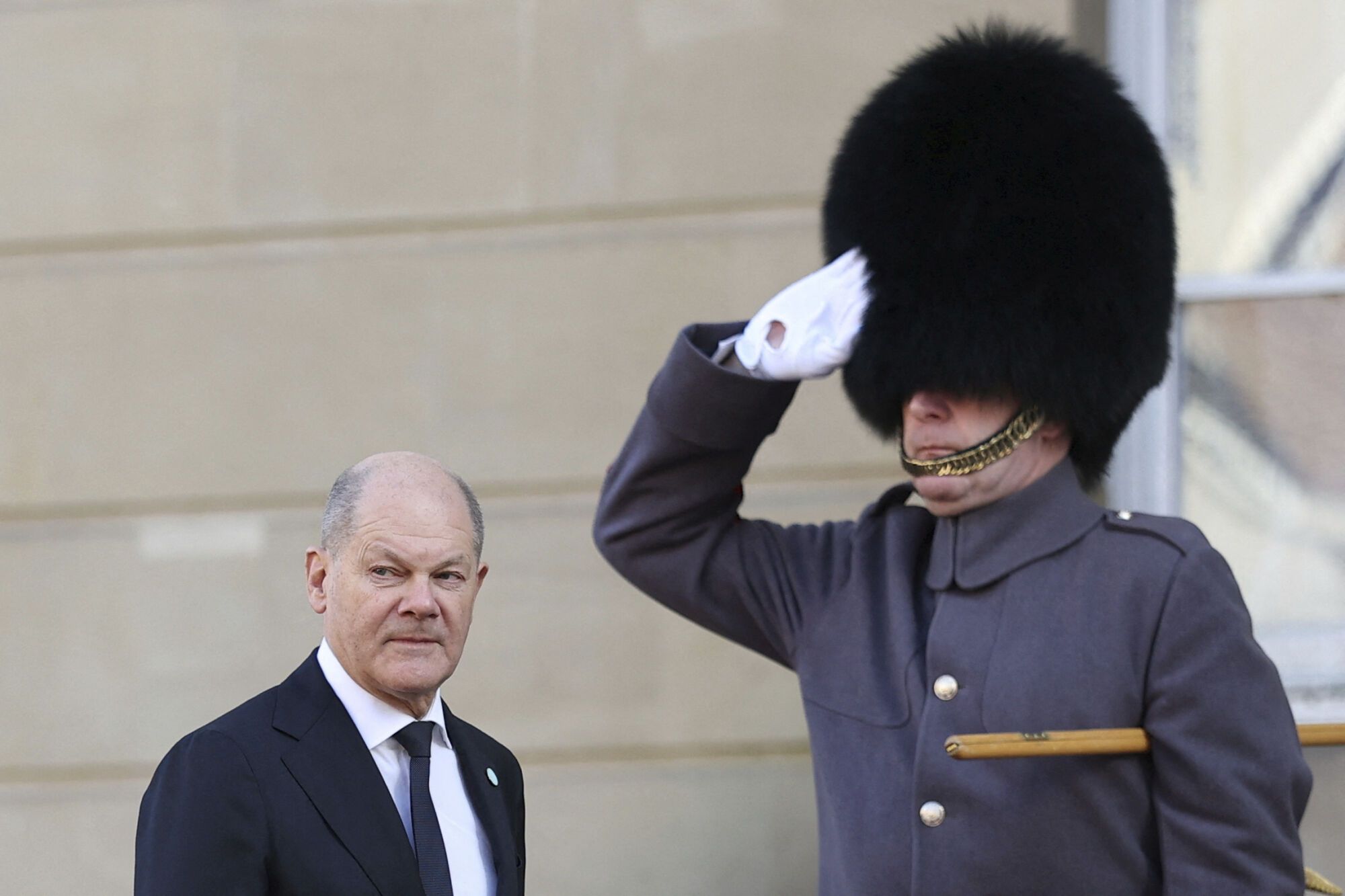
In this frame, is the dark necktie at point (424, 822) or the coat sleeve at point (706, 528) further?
the coat sleeve at point (706, 528)

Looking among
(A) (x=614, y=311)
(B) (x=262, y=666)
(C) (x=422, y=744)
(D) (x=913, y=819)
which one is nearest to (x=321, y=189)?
(A) (x=614, y=311)

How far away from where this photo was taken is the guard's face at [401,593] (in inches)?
80.0

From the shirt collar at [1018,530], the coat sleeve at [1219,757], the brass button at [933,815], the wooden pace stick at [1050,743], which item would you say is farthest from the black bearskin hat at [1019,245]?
the brass button at [933,815]

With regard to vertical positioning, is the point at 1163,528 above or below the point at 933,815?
above

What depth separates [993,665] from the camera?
210 centimetres

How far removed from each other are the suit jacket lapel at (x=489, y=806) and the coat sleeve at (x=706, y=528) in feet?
1.23

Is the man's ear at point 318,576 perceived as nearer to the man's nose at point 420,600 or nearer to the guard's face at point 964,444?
the man's nose at point 420,600

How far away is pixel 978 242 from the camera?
2164 mm

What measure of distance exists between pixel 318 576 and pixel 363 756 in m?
0.28

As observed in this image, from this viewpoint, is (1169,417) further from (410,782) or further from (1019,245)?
(410,782)

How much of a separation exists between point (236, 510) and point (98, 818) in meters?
0.73

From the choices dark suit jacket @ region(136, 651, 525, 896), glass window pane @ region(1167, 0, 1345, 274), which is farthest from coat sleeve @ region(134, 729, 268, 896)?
glass window pane @ region(1167, 0, 1345, 274)

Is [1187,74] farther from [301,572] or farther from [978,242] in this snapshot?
[301,572]

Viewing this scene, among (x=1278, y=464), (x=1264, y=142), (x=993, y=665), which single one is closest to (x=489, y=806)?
(x=993, y=665)
